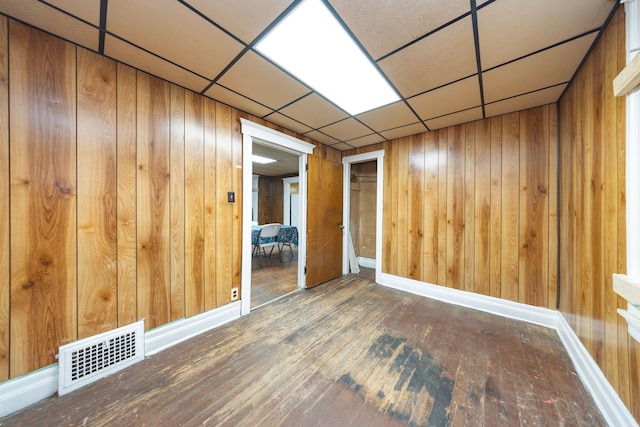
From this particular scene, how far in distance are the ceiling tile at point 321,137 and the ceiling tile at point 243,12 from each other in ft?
5.60

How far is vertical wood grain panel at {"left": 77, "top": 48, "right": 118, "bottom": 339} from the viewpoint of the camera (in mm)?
1457

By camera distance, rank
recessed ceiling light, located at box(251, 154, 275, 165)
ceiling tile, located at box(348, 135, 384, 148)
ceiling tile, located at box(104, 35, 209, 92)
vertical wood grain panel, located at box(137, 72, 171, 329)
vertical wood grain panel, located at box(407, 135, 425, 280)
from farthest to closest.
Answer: recessed ceiling light, located at box(251, 154, 275, 165)
ceiling tile, located at box(348, 135, 384, 148)
vertical wood grain panel, located at box(407, 135, 425, 280)
vertical wood grain panel, located at box(137, 72, 171, 329)
ceiling tile, located at box(104, 35, 209, 92)

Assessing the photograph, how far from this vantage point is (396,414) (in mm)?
1229

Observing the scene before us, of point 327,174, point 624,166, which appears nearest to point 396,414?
point 624,166

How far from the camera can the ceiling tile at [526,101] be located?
1.94 meters

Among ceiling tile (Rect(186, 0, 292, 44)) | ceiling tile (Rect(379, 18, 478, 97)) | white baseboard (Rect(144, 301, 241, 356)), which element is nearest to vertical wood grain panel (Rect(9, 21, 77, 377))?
white baseboard (Rect(144, 301, 241, 356))

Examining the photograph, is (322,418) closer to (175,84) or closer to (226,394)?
A: (226,394)

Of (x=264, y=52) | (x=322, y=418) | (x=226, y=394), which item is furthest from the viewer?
(x=264, y=52)

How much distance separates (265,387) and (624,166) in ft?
7.90

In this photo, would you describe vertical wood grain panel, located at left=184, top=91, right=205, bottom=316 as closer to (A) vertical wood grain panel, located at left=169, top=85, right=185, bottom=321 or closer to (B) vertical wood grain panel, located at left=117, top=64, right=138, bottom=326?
(A) vertical wood grain panel, located at left=169, top=85, right=185, bottom=321

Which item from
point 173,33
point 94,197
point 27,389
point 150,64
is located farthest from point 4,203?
point 173,33

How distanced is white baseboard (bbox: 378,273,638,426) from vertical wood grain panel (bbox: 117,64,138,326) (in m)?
3.03

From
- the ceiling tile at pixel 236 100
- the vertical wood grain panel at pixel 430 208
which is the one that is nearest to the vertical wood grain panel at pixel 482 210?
the vertical wood grain panel at pixel 430 208

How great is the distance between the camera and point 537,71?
1.65m
